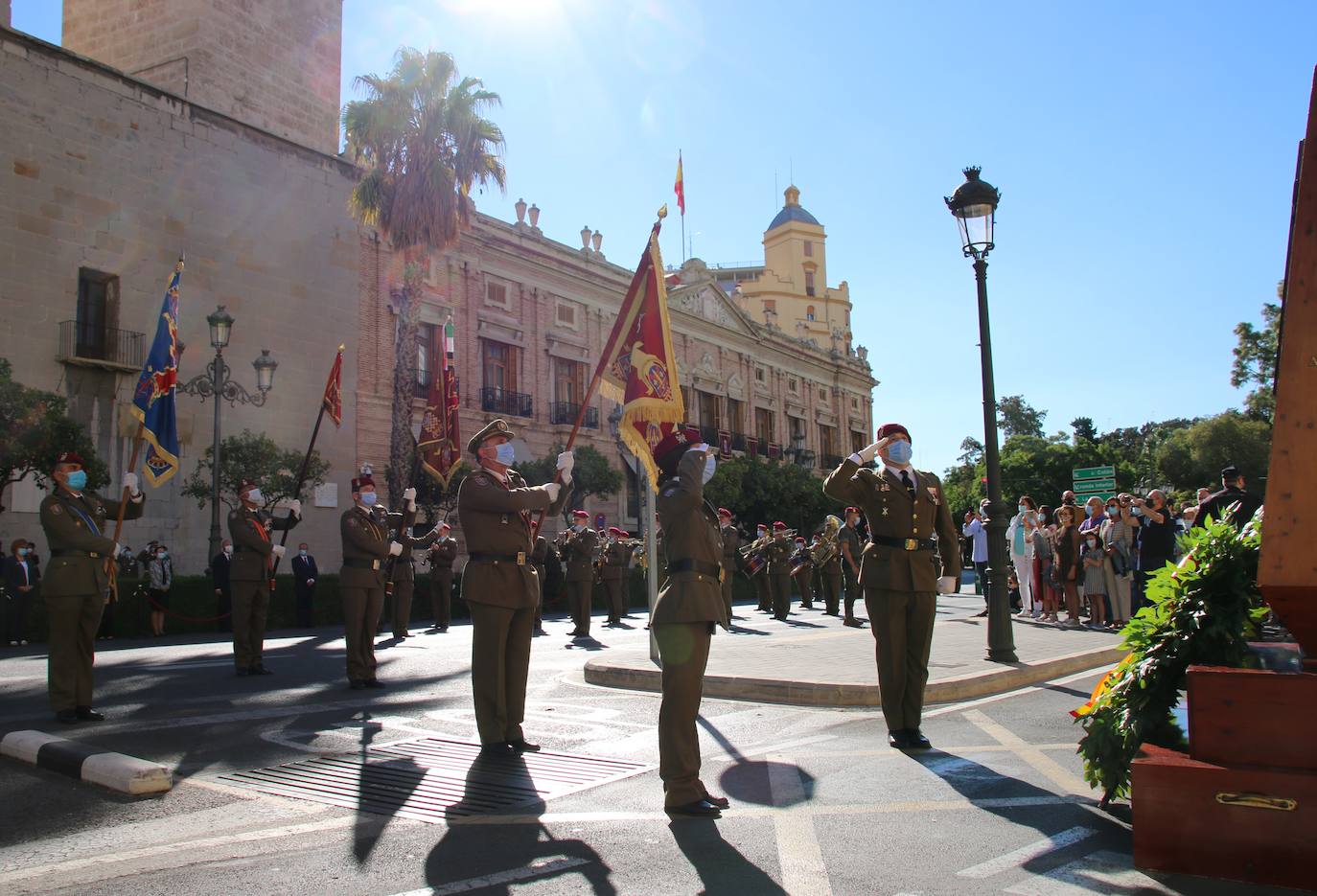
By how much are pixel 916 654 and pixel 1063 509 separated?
9.99m

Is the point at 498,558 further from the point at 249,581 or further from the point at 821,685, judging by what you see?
the point at 249,581

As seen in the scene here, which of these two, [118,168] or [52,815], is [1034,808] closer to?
[52,815]

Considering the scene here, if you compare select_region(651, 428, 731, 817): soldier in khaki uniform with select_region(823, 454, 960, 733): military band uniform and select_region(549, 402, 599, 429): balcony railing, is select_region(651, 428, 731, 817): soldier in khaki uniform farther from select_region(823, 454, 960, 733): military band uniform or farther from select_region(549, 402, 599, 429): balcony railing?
select_region(549, 402, 599, 429): balcony railing

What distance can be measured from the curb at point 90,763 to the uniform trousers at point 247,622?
13.4 ft

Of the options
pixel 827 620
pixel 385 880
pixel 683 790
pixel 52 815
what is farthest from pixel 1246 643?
pixel 827 620

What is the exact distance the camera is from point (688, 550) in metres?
5.16

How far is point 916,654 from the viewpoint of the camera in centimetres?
625

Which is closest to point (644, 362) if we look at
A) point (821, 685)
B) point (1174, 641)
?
point (821, 685)

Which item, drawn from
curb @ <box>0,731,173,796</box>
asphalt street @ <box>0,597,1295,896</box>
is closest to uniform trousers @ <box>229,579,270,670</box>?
asphalt street @ <box>0,597,1295,896</box>

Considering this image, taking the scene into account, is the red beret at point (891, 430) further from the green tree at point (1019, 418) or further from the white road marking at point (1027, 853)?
the green tree at point (1019, 418)

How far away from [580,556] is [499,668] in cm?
1050

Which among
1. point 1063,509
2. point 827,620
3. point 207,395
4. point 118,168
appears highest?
point 118,168

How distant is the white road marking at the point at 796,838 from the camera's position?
142 inches

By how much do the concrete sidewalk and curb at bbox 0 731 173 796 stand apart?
431cm
